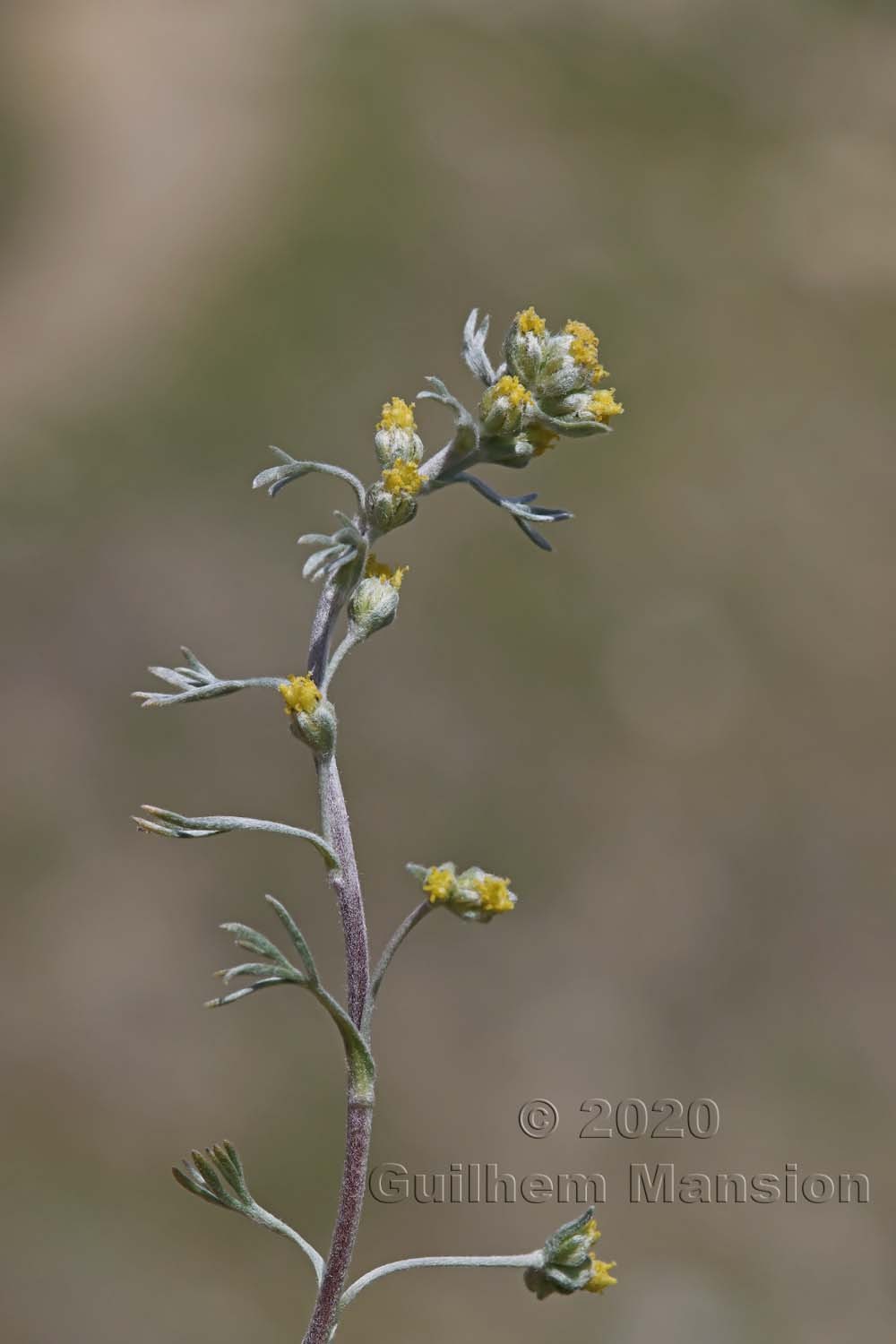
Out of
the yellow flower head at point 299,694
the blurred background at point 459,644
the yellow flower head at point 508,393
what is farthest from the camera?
the blurred background at point 459,644

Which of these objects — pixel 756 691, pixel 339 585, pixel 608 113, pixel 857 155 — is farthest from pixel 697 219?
pixel 339 585

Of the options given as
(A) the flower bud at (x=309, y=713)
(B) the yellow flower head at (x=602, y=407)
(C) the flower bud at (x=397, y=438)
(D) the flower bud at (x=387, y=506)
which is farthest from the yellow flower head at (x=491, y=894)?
(B) the yellow flower head at (x=602, y=407)

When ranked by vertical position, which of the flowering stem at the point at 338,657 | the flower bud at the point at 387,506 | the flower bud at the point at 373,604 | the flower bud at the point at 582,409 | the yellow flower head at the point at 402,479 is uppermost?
the flower bud at the point at 582,409

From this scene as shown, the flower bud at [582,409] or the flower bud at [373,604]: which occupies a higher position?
the flower bud at [582,409]

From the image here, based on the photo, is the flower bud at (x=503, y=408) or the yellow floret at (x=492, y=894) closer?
the yellow floret at (x=492, y=894)

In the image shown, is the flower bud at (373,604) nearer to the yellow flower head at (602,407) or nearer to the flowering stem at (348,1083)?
the flowering stem at (348,1083)

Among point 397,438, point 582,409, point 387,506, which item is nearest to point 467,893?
point 387,506

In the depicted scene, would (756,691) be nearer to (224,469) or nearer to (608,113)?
(224,469)
